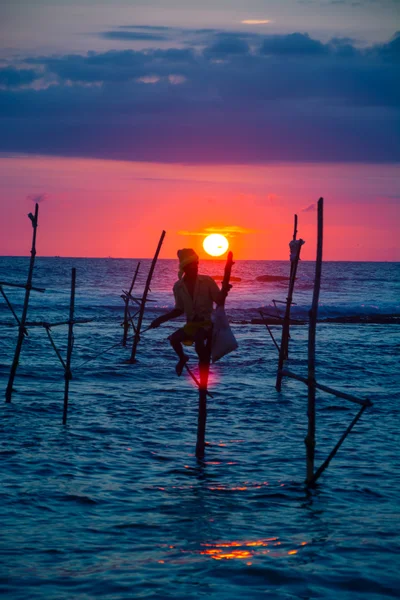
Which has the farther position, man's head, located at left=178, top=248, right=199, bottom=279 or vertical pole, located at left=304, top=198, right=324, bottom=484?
man's head, located at left=178, top=248, right=199, bottom=279

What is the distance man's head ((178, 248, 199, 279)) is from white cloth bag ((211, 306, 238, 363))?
660 millimetres

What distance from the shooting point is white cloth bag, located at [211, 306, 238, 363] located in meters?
8.78

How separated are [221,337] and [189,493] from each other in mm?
1974

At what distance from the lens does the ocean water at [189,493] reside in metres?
5.85

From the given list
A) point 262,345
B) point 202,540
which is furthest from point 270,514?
point 262,345

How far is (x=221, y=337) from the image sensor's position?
29.0ft

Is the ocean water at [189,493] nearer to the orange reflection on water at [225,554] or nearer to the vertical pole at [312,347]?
the orange reflection on water at [225,554]

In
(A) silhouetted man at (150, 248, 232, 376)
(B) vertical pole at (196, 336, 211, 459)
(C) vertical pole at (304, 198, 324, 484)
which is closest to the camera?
(C) vertical pole at (304, 198, 324, 484)

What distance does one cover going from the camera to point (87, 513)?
7301 millimetres

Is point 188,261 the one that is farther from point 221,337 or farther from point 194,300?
point 221,337

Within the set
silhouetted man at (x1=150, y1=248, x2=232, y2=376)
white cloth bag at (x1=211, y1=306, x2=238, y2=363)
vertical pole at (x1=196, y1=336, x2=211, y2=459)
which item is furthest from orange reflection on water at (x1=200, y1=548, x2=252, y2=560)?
vertical pole at (x1=196, y1=336, x2=211, y2=459)

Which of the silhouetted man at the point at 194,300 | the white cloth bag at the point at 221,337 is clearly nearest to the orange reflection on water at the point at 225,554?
the silhouetted man at the point at 194,300

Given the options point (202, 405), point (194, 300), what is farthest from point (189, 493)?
point (194, 300)

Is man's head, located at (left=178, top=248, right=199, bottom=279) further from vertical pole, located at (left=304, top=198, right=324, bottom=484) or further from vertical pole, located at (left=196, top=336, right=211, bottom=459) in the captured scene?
vertical pole, located at (left=304, top=198, right=324, bottom=484)
